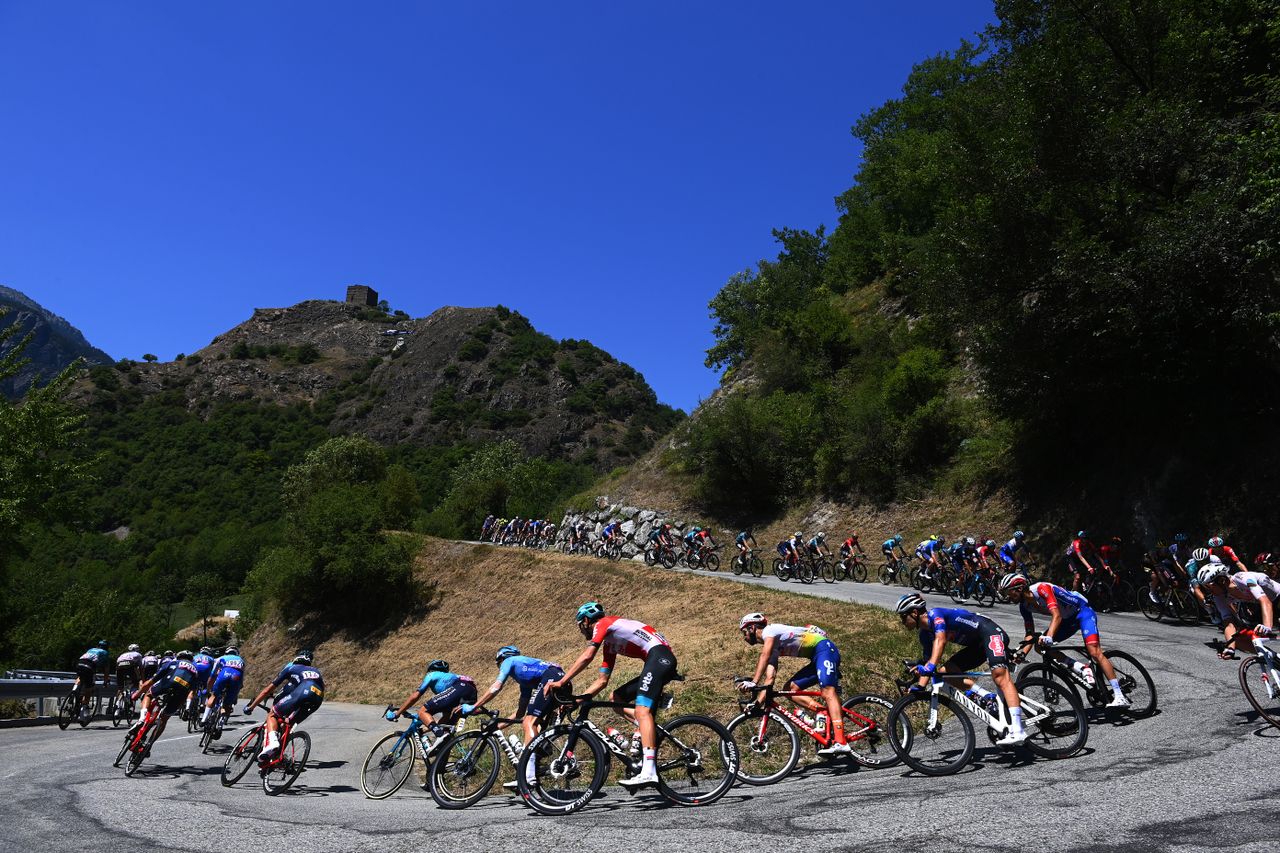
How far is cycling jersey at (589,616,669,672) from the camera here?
295 inches

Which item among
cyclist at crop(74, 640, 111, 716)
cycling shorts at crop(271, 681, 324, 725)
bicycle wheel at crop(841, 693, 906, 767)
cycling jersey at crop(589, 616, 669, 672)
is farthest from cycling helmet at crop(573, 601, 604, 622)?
cyclist at crop(74, 640, 111, 716)

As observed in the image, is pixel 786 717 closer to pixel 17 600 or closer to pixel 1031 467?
pixel 1031 467

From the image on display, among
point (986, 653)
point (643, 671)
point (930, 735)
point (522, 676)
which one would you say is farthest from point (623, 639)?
point (986, 653)

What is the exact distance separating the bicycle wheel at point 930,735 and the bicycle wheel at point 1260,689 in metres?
3.06

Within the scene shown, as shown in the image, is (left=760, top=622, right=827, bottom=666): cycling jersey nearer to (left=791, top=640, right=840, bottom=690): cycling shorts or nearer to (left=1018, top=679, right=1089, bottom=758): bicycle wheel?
(left=791, top=640, right=840, bottom=690): cycling shorts

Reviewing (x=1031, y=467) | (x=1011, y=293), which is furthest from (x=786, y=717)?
(x=1031, y=467)

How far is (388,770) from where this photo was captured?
352 inches

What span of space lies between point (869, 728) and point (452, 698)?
16.8ft

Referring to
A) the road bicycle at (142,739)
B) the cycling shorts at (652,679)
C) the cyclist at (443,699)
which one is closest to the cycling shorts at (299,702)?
the cyclist at (443,699)

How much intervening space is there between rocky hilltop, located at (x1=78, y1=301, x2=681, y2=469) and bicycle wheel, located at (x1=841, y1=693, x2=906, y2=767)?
105m

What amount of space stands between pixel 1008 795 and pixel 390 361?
165600 mm

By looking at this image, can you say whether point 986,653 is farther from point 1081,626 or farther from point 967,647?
point 1081,626

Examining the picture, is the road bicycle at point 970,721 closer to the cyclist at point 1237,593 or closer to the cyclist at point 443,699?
the cyclist at point 1237,593

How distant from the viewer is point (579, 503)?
47219 millimetres
